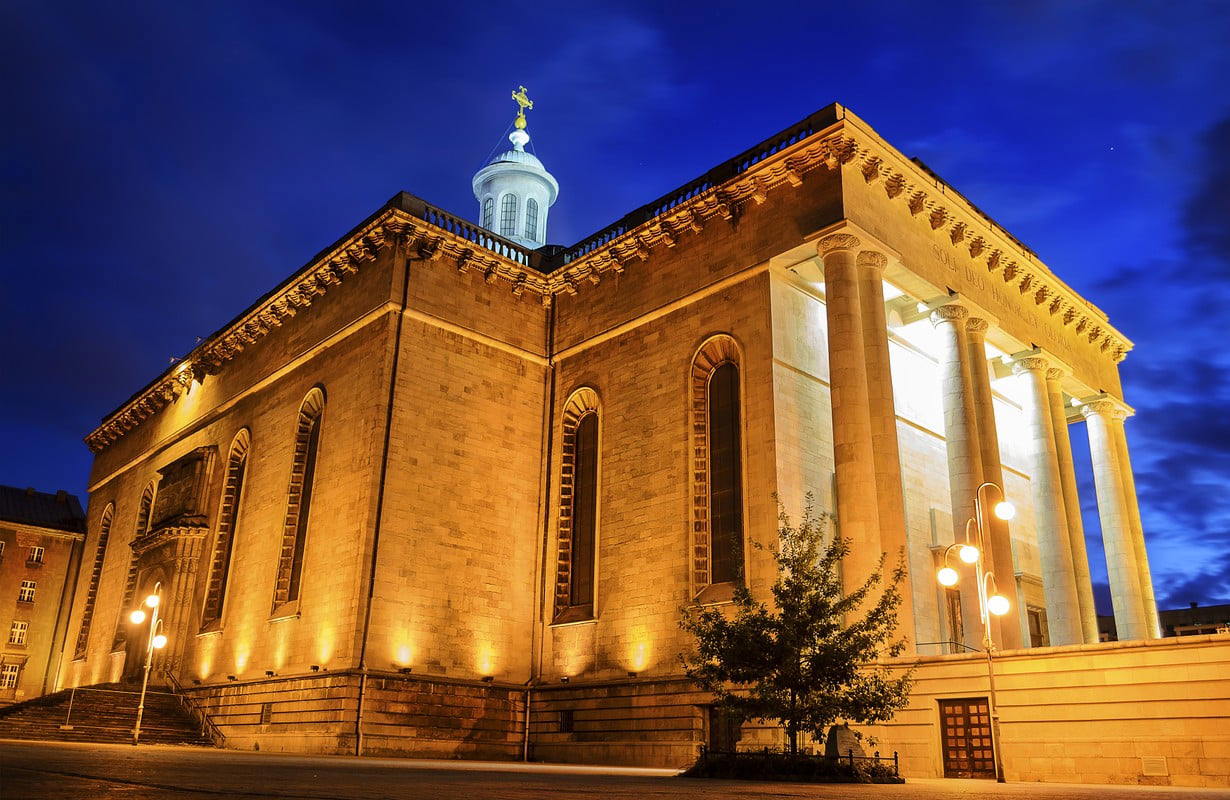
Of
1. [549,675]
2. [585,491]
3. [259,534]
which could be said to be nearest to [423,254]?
[585,491]

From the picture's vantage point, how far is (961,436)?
24.0 m

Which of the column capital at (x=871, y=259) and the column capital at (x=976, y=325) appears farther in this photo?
the column capital at (x=976, y=325)

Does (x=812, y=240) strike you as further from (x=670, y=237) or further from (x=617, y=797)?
(x=617, y=797)

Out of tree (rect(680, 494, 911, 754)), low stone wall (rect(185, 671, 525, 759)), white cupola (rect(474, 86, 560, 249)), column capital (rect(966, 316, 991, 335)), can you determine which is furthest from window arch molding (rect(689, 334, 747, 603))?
white cupola (rect(474, 86, 560, 249))

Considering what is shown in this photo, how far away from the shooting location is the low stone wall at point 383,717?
23.7 m

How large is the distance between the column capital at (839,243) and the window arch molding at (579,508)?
8648 millimetres

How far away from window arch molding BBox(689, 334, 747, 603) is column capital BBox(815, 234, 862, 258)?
3398 mm

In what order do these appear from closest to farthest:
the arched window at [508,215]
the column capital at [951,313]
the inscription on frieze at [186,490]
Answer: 1. the column capital at [951,313]
2. the inscription on frieze at [186,490]
3. the arched window at [508,215]

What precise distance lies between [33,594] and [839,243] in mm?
45320

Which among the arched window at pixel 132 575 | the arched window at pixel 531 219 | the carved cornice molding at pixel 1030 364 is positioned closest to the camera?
the carved cornice molding at pixel 1030 364

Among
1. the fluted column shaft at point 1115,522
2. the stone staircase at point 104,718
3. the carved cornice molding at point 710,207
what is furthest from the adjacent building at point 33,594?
the fluted column shaft at point 1115,522

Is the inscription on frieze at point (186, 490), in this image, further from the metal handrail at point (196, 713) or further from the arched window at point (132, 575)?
the metal handrail at point (196, 713)

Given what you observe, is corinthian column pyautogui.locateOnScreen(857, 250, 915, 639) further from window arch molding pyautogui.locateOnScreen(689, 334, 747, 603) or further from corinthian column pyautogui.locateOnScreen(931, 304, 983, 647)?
window arch molding pyautogui.locateOnScreen(689, 334, 747, 603)

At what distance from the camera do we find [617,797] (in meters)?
8.52
